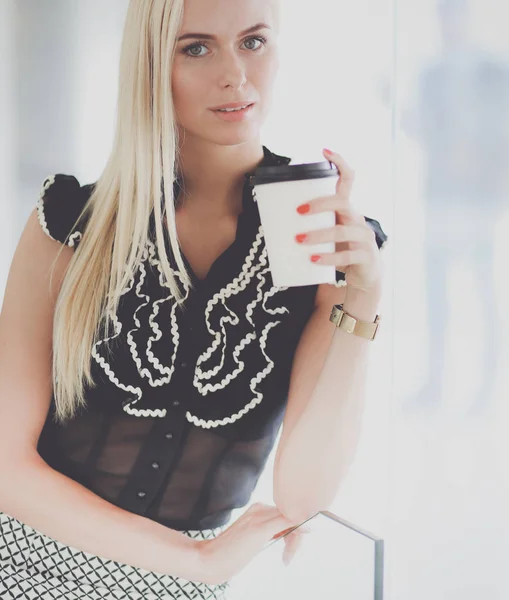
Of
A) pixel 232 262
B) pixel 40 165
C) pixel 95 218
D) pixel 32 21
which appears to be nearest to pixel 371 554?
pixel 232 262

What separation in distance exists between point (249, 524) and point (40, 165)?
1.00m

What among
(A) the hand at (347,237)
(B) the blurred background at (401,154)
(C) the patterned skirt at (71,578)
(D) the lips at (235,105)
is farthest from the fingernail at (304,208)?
(B) the blurred background at (401,154)

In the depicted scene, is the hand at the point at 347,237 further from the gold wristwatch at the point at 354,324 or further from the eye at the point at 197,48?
the eye at the point at 197,48

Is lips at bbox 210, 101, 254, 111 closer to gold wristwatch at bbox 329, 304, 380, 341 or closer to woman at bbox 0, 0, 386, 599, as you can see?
woman at bbox 0, 0, 386, 599

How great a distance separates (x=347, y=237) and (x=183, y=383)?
41 centimetres

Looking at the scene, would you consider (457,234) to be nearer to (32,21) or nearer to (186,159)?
(186,159)

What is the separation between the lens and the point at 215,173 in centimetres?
125

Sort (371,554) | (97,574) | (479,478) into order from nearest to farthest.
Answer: (371,554), (97,574), (479,478)

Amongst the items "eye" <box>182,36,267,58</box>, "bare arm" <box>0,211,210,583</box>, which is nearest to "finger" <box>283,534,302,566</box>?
"bare arm" <box>0,211,210,583</box>

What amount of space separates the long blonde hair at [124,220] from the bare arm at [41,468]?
0.04m

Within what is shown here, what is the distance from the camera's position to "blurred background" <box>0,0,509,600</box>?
1612 mm

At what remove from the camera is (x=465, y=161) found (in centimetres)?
165

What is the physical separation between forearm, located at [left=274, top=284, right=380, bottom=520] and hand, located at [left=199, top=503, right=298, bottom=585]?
0.13 ft

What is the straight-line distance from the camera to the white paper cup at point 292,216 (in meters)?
0.81
